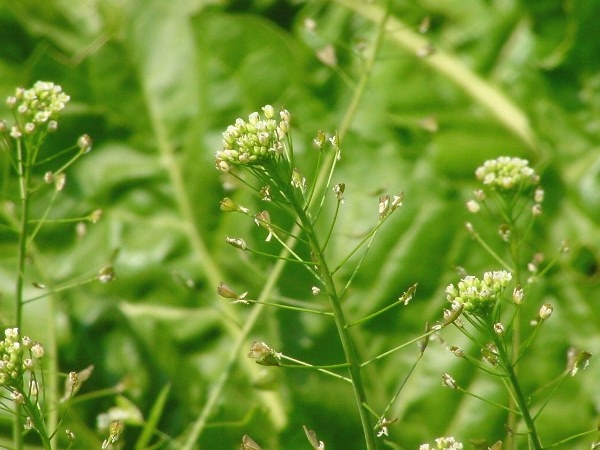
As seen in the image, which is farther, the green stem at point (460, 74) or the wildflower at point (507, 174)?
the green stem at point (460, 74)

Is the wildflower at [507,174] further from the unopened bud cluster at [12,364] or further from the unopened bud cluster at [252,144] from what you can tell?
the unopened bud cluster at [12,364]

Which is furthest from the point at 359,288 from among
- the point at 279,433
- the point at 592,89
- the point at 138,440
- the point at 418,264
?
the point at 592,89

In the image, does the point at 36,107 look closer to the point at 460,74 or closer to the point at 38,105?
the point at 38,105

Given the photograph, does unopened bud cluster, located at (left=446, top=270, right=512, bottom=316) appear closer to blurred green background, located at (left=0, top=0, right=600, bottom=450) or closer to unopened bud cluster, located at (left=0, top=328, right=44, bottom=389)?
unopened bud cluster, located at (left=0, top=328, right=44, bottom=389)

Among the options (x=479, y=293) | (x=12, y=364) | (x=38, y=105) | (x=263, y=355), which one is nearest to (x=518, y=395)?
(x=479, y=293)

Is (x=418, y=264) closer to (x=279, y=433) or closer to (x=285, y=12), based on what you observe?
(x=279, y=433)

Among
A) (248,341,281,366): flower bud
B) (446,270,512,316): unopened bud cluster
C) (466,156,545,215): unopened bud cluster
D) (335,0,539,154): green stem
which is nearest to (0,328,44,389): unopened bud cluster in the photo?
(248,341,281,366): flower bud

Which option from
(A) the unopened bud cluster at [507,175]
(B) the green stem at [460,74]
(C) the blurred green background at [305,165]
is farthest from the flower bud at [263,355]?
(B) the green stem at [460,74]
